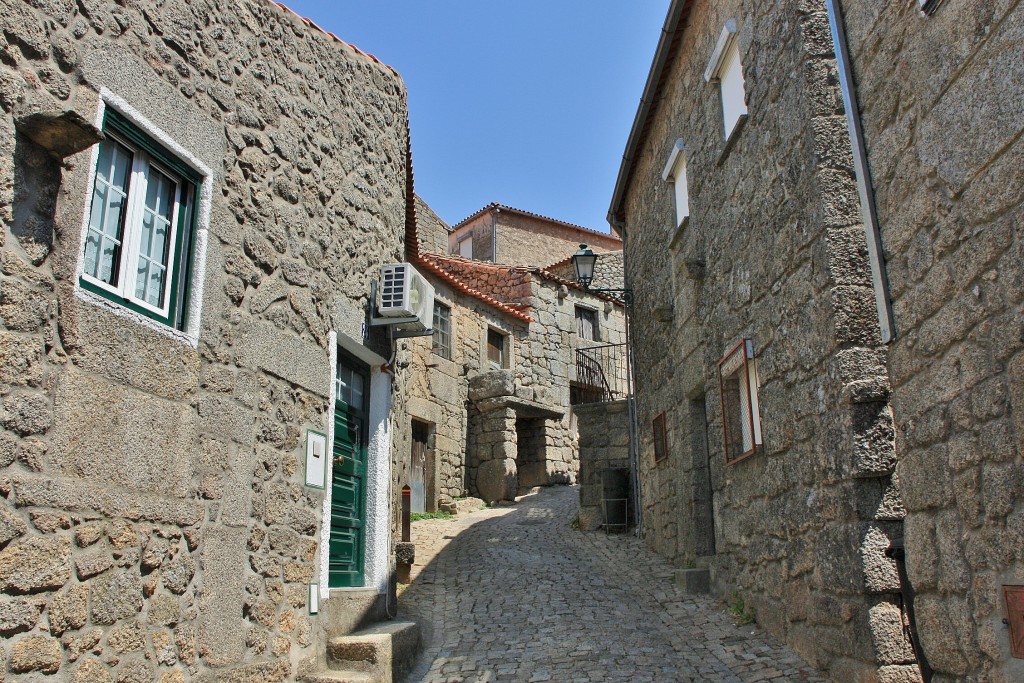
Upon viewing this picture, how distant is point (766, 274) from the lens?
5.77 metres

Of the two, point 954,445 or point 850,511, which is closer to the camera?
point 954,445

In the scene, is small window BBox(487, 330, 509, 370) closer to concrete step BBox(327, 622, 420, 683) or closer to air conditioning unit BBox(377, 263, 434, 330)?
air conditioning unit BBox(377, 263, 434, 330)

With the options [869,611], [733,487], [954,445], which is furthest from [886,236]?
[733,487]

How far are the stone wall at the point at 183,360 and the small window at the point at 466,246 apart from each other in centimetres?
2007

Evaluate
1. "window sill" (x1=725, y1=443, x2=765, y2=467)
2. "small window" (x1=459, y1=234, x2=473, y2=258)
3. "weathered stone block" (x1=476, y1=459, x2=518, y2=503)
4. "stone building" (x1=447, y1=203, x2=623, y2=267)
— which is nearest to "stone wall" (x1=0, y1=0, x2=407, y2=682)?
"window sill" (x1=725, y1=443, x2=765, y2=467)

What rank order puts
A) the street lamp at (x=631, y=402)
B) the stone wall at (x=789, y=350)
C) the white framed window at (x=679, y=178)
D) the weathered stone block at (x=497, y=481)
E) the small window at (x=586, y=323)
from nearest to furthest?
the stone wall at (x=789, y=350) < the white framed window at (x=679, y=178) < the street lamp at (x=631, y=402) < the weathered stone block at (x=497, y=481) < the small window at (x=586, y=323)

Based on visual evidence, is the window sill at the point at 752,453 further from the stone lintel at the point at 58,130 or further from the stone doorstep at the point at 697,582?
the stone lintel at the point at 58,130

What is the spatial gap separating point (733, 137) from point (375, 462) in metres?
3.75

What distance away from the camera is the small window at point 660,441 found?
368 inches

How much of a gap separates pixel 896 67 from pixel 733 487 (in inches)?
152

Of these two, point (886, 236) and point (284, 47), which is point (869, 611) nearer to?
point (886, 236)

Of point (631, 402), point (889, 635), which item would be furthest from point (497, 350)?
point (889, 635)

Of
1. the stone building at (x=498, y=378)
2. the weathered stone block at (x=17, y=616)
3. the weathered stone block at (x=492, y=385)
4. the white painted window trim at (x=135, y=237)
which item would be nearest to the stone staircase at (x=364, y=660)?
the weathered stone block at (x=17, y=616)

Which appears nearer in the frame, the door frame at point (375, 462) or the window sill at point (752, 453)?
the window sill at point (752, 453)
